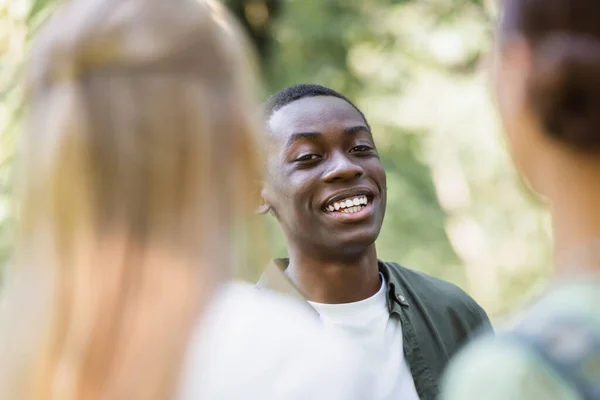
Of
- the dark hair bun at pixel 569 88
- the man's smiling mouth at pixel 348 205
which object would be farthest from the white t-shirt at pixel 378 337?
the dark hair bun at pixel 569 88

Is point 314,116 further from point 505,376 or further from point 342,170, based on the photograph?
point 505,376

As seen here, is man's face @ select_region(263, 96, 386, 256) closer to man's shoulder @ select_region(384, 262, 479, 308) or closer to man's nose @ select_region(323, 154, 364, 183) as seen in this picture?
man's nose @ select_region(323, 154, 364, 183)

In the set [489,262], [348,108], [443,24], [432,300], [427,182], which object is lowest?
[489,262]

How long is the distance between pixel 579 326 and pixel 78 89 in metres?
0.76

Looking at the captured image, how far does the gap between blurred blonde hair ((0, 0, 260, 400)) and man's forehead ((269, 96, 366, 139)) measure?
1857 mm

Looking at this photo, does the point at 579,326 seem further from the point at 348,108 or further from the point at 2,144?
the point at 2,144

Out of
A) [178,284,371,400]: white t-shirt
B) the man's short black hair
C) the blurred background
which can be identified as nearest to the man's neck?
the man's short black hair

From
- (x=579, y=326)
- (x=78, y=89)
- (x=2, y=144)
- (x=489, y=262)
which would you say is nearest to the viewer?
(x=579, y=326)

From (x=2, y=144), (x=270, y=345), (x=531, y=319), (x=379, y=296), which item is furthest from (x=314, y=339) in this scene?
(x=2, y=144)

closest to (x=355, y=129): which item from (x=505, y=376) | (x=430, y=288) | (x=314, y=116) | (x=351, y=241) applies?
(x=314, y=116)

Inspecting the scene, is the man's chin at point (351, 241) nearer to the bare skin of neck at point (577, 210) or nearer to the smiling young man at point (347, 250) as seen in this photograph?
the smiling young man at point (347, 250)

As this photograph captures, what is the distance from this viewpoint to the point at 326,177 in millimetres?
3047

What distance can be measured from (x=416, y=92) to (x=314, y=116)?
20.2ft

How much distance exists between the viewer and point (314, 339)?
1282 mm
